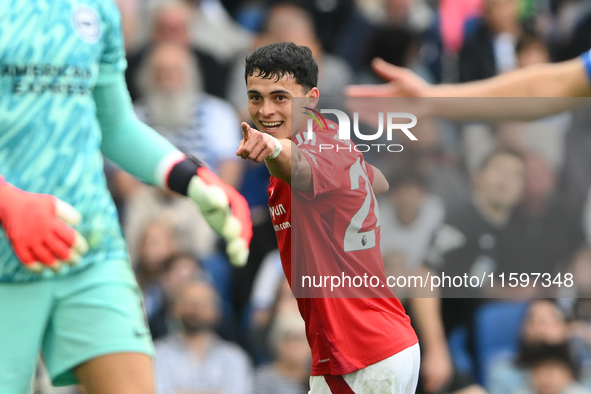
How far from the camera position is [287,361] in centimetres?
531

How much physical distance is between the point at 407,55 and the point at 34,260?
470 cm

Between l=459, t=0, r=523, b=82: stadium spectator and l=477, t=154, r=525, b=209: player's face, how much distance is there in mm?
3125

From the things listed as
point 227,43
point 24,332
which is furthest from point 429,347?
point 227,43

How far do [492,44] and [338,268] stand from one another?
4337 millimetres

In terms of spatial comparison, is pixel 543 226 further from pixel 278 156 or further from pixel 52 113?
pixel 52 113

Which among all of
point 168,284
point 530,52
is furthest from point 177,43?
point 530,52

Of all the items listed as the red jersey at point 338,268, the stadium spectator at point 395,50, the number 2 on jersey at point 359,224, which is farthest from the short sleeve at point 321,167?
the stadium spectator at point 395,50

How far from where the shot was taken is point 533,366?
4.85m

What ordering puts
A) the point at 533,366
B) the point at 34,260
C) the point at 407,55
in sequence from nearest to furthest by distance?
the point at 34,260, the point at 533,366, the point at 407,55

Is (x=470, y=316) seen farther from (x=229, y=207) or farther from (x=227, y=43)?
(x=227, y=43)

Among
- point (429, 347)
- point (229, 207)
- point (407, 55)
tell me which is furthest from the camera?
point (407, 55)

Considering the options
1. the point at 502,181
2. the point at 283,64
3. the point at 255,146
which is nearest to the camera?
the point at 255,146

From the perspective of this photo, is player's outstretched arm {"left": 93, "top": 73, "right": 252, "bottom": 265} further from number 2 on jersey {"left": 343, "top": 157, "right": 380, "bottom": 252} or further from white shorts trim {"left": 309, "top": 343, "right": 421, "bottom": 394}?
white shorts trim {"left": 309, "top": 343, "right": 421, "bottom": 394}

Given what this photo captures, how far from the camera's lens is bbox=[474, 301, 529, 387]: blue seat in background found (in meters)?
4.32
